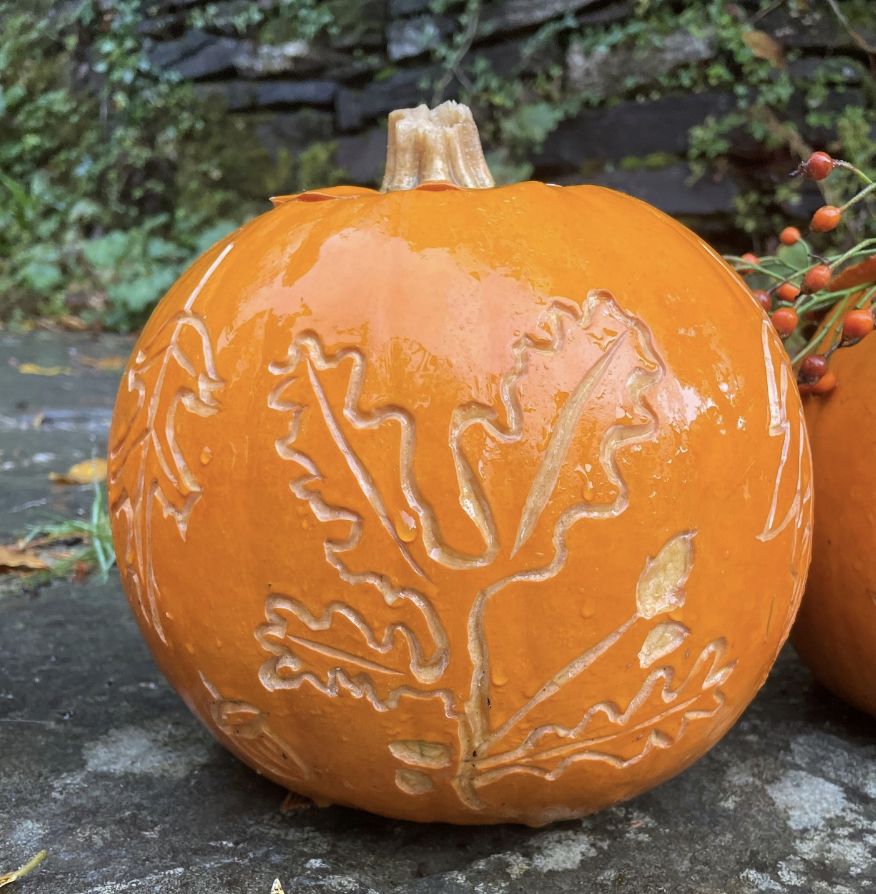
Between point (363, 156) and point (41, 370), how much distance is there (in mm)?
2284

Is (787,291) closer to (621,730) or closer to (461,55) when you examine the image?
(621,730)

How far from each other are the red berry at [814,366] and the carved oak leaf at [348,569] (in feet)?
2.49

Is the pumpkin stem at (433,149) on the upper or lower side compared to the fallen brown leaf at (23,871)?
upper

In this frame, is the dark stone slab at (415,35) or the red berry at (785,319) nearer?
A: the red berry at (785,319)

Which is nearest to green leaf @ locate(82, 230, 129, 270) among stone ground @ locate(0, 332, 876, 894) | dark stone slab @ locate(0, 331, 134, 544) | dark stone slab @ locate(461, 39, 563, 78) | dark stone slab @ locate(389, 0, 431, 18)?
dark stone slab @ locate(0, 331, 134, 544)

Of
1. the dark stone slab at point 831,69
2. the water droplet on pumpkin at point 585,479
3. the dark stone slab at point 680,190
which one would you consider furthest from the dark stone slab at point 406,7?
the water droplet on pumpkin at point 585,479

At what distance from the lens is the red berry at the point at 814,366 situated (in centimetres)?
143

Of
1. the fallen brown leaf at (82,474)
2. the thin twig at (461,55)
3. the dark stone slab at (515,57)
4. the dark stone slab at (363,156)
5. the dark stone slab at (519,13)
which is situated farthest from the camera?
the dark stone slab at (363,156)

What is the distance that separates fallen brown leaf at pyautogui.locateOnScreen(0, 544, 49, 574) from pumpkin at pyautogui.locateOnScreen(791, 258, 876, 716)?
1846 millimetres

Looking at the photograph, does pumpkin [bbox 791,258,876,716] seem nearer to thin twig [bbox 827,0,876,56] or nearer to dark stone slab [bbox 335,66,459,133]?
thin twig [bbox 827,0,876,56]

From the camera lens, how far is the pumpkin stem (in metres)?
1.37

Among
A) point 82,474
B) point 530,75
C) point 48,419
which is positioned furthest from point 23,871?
point 530,75

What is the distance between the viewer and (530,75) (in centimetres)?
489

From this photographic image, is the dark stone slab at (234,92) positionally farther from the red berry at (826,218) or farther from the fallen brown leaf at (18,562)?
the red berry at (826,218)
